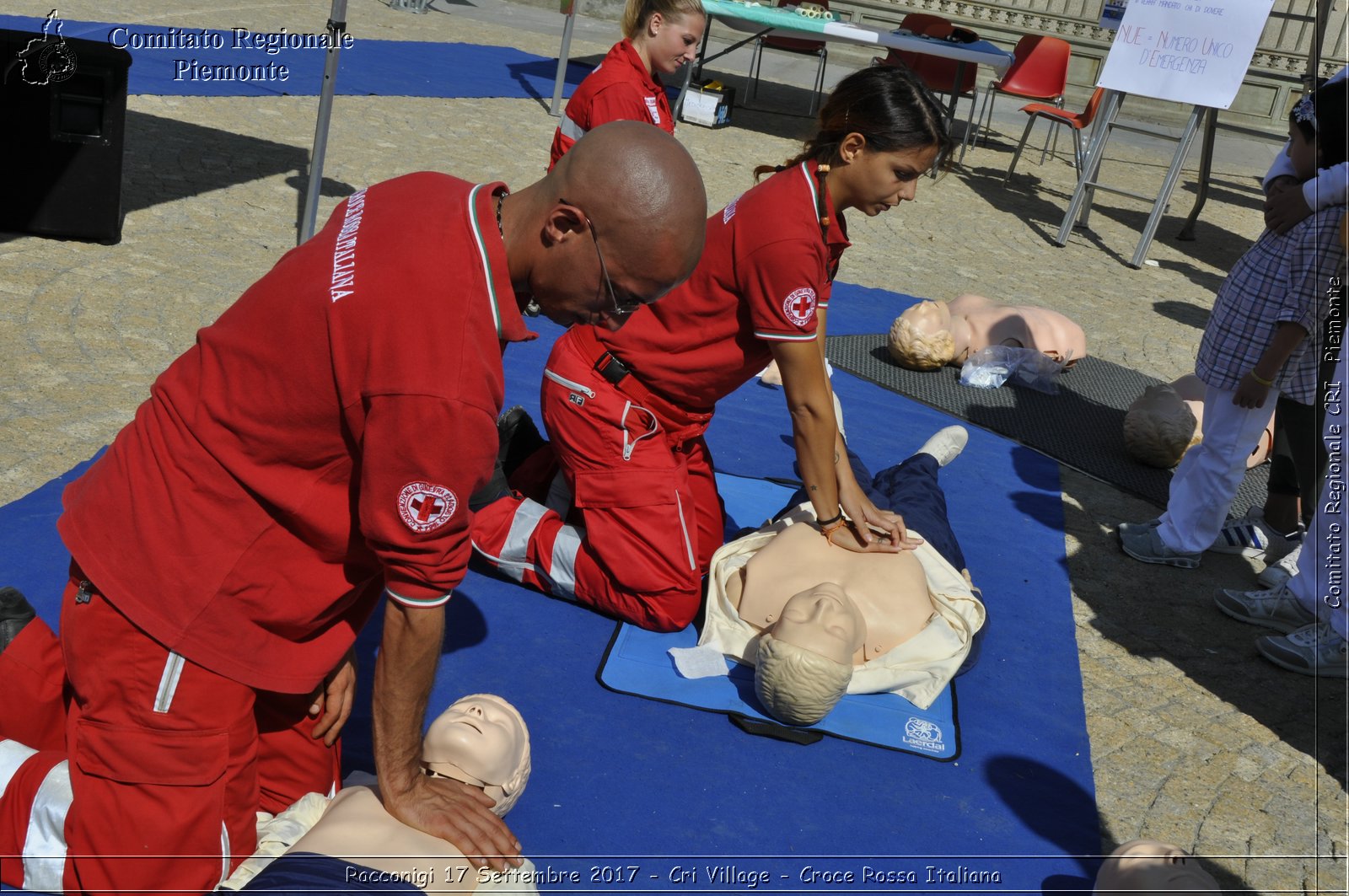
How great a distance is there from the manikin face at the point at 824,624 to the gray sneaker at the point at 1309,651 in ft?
5.97

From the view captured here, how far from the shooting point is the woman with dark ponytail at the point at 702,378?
3.34m

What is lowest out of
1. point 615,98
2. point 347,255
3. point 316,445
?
point 316,445

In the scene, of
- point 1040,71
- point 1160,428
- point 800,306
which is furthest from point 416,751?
point 1040,71

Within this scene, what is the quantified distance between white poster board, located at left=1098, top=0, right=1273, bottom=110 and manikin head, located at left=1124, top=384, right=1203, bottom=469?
13.9ft

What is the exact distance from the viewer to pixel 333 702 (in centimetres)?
255

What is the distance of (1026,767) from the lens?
3.29m

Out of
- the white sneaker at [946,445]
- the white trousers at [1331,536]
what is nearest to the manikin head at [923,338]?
the white sneaker at [946,445]

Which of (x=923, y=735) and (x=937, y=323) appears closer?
(x=923, y=735)

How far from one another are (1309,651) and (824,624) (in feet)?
6.84

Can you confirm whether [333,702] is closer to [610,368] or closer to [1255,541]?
[610,368]

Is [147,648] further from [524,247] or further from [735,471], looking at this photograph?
[735,471]

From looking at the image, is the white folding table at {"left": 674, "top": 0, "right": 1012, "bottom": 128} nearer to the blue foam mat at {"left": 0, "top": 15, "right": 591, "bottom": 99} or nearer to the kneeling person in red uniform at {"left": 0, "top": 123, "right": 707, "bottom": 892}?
the blue foam mat at {"left": 0, "top": 15, "right": 591, "bottom": 99}

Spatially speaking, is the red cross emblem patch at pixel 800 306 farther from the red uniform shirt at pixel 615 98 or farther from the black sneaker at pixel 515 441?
the red uniform shirt at pixel 615 98

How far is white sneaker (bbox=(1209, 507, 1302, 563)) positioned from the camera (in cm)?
480
